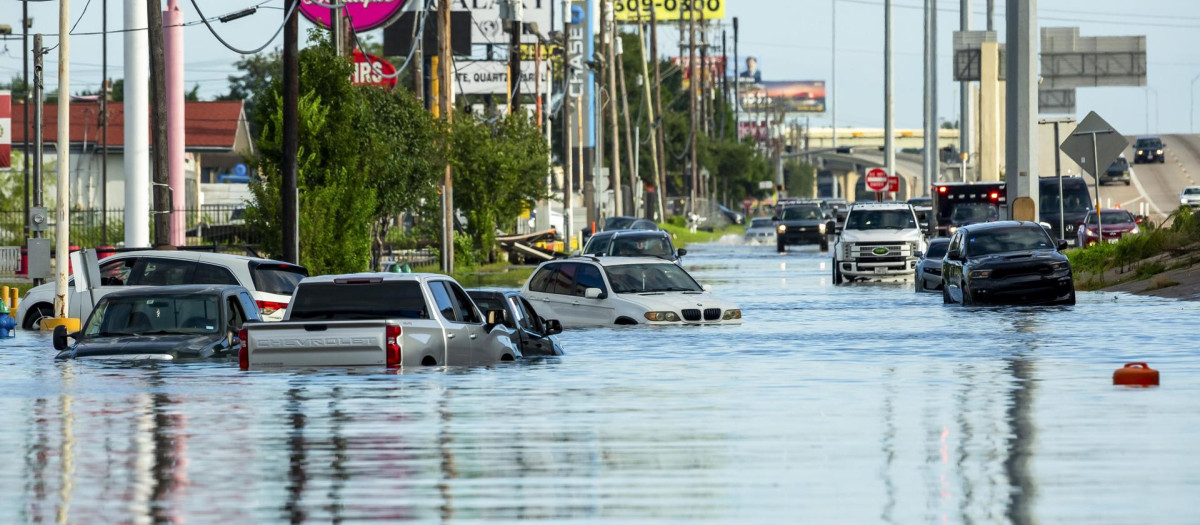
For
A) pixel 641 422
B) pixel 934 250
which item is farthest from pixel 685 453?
pixel 934 250

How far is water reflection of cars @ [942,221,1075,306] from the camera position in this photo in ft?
110

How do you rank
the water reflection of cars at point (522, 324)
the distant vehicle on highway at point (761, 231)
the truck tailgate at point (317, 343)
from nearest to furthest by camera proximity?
1. the truck tailgate at point (317, 343)
2. the water reflection of cars at point (522, 324)
3. the distant vehicle on highway at point (761, 231)

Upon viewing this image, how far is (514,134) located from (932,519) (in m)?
55.7

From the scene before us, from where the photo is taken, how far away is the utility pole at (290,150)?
123ft

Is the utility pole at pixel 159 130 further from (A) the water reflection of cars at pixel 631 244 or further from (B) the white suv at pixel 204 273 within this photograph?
(B) the white suv at pixel 204 273

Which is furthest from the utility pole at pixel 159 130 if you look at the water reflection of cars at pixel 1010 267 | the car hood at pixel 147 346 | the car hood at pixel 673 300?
the car hood at pixel 147 346

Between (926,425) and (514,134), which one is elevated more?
(514,134)

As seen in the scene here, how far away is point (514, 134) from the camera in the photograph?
65188mm

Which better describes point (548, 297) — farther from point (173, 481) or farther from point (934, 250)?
point (173, 481)

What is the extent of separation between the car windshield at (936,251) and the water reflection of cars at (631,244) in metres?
4.97

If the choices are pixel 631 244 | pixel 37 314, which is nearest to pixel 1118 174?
pixel 631 244

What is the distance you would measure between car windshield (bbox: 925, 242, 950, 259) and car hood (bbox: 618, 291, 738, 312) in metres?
13.3

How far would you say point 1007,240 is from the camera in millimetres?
34844

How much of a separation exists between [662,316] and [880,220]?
21410mm
